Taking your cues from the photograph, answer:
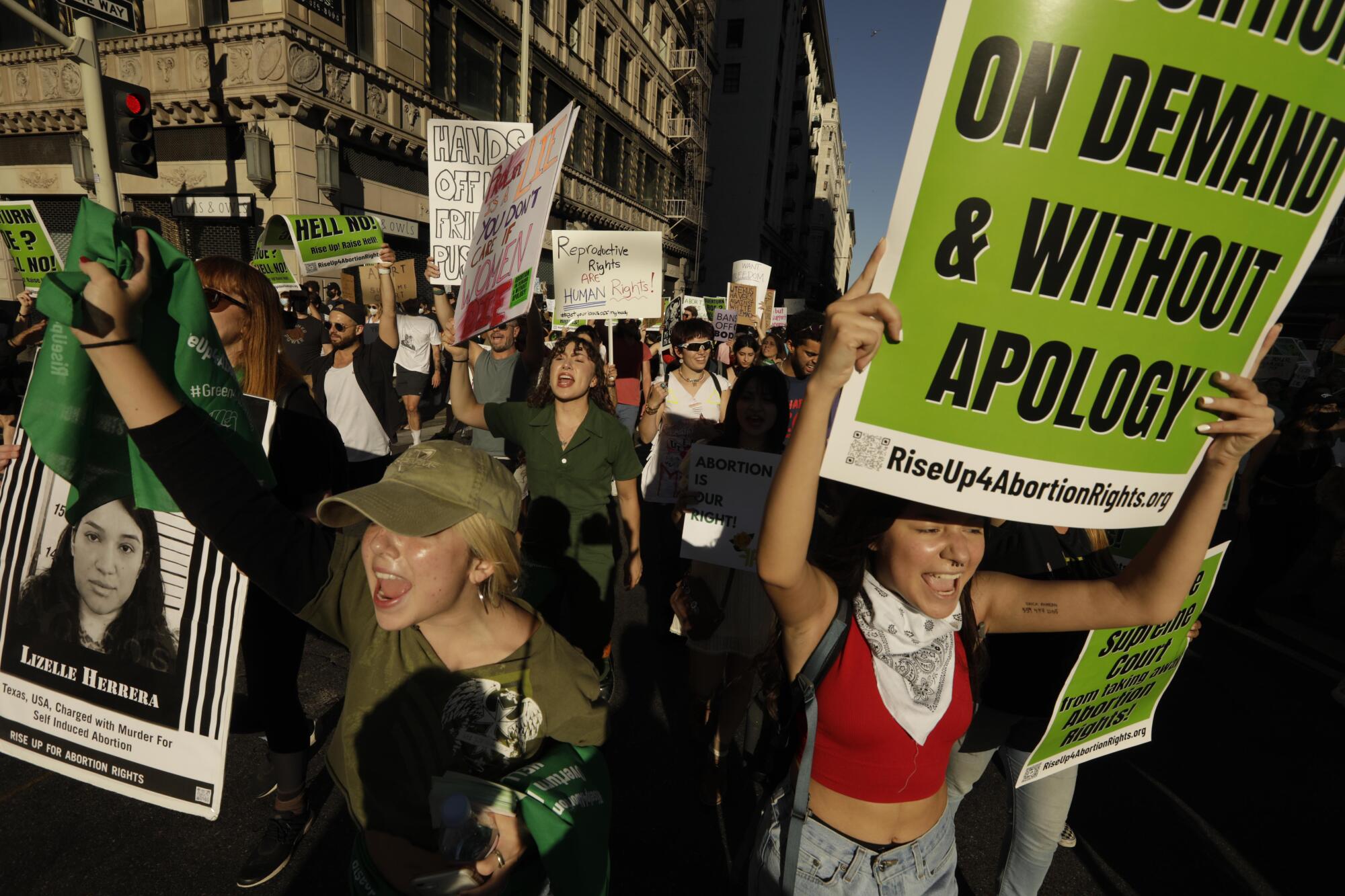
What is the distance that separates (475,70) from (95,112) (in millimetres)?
12683

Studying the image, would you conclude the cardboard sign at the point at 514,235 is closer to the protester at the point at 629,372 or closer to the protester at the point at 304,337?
the protester at the point at 304,337

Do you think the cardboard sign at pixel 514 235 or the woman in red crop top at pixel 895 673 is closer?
the woman in red crop top at pixel 895 673

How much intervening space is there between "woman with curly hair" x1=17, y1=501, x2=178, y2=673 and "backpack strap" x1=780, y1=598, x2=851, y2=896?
1.69 meters

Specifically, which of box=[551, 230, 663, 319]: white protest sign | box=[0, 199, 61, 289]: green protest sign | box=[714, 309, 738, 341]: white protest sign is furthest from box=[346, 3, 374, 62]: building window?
box=[551, 230, 663, 319]: white protest sign

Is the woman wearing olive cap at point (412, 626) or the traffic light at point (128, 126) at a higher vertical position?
the traffic light at point (128, 126)

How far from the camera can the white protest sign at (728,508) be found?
3.05m

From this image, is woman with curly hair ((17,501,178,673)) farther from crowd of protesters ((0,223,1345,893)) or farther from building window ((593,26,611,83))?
building window ((593,26,611,83))

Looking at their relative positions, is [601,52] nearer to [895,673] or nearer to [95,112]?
[95,112]

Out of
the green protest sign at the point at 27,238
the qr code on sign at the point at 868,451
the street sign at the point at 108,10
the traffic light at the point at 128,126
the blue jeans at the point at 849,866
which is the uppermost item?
the street sign at the point at 108,10

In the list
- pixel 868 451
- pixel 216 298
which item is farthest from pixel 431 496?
pixel 216 298

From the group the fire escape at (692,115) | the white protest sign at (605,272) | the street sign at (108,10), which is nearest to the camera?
the street sign at (108,10)

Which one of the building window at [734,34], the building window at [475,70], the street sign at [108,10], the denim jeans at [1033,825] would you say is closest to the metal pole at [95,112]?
the street sign at [108,10]

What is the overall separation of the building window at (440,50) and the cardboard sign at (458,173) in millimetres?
13736

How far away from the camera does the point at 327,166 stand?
42.4ft
